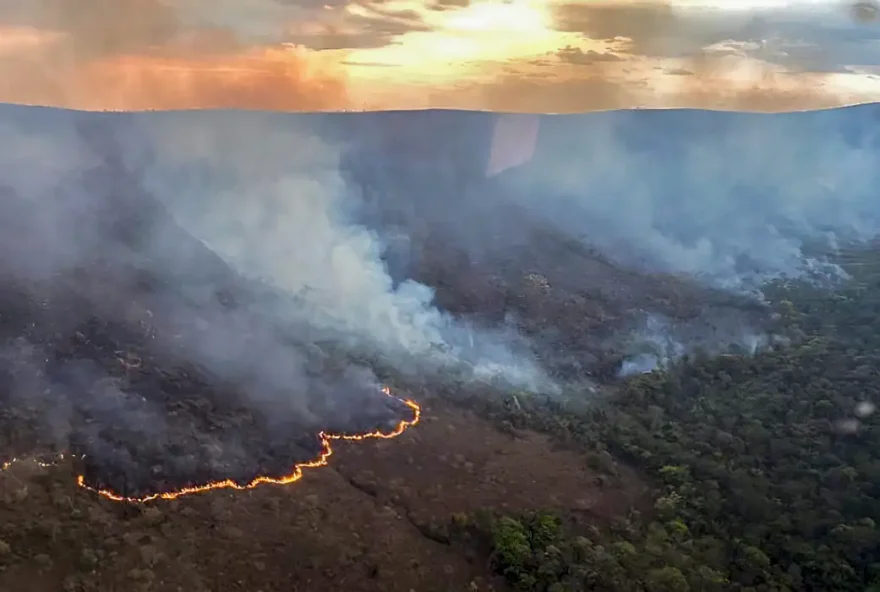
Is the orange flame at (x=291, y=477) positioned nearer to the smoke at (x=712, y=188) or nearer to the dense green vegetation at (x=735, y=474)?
the dense green vegetation at (x=735, y=474)

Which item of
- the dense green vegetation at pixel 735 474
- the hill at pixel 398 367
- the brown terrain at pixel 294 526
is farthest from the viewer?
the dense green vegetation at pixel 735 474

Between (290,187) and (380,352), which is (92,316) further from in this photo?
(290,187)

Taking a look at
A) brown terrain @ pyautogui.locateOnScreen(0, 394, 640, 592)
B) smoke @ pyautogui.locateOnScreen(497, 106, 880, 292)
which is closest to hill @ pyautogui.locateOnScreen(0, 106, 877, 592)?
brown terrain @ pyautogui.locateOnScreen(0, 394, 640, 592)

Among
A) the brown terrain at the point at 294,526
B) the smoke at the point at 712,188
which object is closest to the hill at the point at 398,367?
the brown terrain at the point at 294,526

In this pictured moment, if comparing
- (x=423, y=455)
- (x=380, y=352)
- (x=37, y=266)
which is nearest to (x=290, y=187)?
(x=380, y=352)

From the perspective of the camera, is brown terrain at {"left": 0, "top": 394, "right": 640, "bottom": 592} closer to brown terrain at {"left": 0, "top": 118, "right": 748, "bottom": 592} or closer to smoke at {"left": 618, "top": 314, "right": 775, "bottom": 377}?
brown terrain at {"left": 0, "top": 118, "right": 748, "bottom": 592}

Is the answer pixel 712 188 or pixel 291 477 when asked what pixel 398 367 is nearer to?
pixel 291 477
